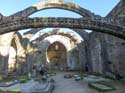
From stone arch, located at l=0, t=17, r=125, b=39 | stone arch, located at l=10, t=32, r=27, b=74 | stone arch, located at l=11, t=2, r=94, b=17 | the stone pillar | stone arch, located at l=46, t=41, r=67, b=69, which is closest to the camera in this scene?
stone arch, located at l=0, t=17, r=125, b=39

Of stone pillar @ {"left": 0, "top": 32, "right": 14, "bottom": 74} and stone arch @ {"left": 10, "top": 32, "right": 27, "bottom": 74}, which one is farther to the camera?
stone arch @ {"left": 10, "top": 32, "right": 27, "bottom": 74}

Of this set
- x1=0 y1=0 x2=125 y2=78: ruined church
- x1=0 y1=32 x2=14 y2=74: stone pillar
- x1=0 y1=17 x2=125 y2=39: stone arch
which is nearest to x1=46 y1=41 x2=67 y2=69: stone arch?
x1=0 y1=0 x2=125 y2=78: ruined church

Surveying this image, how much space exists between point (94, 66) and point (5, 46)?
11.7 meters

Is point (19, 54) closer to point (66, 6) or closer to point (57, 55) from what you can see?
point (66, 6)

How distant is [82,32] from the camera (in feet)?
107

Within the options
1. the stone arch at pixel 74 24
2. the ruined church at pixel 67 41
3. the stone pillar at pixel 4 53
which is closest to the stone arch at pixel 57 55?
the ruined church at pixel 67 41

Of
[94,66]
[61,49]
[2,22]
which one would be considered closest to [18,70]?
[94,66]

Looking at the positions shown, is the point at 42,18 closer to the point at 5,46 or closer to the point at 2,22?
the point at 2,22

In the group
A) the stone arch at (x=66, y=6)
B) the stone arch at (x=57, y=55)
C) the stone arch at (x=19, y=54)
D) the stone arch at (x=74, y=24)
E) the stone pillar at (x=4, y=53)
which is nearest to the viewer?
the stone arch at (x=74, y=24)

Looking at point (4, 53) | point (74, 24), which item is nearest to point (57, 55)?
point (4, 53)

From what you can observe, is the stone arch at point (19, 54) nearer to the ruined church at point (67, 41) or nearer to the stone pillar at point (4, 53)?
the ruined church at point (67, 41)

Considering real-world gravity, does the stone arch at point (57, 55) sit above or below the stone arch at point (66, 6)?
below

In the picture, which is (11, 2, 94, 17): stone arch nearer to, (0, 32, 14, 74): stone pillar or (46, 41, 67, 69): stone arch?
(0, 32, 14, 74): stone pillar

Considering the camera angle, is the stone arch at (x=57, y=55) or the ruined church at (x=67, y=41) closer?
the ruined church at (x=67, y=41)
